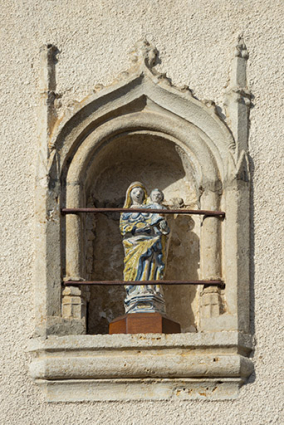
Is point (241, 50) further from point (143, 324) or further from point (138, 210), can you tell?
point (143, 324)

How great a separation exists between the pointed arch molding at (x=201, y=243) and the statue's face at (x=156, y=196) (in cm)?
26

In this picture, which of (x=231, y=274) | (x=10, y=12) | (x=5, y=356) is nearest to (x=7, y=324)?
(x=5, y=356)

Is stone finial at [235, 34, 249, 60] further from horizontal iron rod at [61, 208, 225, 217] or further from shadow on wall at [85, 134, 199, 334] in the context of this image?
horizontal iron rod at [61, 208, 225, 217]

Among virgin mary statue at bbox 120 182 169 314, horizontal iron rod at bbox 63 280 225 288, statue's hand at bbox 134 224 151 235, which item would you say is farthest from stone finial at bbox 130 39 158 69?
horizontal iron rod at bbox 63 280 225 288

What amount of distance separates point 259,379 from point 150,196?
4.81 feet

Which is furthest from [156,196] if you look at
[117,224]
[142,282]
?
[142,282]

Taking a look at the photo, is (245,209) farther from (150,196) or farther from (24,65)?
(24,65)

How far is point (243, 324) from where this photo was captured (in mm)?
8500

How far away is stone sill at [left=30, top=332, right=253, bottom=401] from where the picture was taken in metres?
8.29

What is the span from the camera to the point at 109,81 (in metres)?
9.09

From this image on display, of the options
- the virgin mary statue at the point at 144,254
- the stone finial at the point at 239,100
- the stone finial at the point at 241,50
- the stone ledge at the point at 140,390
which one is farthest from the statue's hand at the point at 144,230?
the stone finial at the point at 241,50

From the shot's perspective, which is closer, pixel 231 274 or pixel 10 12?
pixel 231 274

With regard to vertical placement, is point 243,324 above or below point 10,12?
below

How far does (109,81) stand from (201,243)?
1.26 meters
